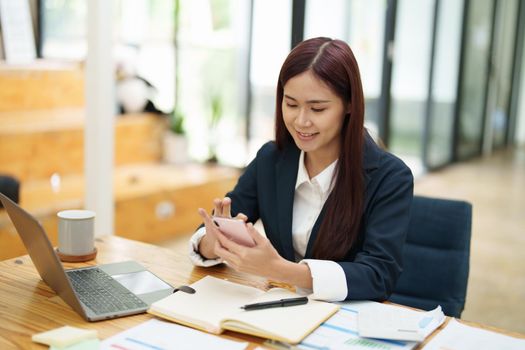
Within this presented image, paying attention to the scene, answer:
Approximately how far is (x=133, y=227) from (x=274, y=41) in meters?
2.07

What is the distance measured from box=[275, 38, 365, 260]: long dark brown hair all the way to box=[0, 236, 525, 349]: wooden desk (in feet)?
0.70

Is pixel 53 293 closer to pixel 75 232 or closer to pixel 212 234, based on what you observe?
pixel 75 232

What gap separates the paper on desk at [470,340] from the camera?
4.33 feet

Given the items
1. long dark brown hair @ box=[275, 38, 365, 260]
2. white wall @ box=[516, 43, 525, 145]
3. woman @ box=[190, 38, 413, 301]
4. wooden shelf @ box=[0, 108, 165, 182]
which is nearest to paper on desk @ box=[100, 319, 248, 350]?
woman @ box=[190, 38, 413, 301]

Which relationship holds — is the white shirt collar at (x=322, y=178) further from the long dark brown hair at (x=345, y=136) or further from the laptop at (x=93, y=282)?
the laptop at (x=93, y=282)

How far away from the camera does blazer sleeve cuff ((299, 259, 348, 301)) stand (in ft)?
4.92

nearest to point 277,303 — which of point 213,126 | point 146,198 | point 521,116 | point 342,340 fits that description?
point 342,340

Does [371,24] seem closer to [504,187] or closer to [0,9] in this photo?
[504,187]

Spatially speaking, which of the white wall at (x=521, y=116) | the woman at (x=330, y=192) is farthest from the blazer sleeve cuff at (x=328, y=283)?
the white wall at (x=521, y=116)

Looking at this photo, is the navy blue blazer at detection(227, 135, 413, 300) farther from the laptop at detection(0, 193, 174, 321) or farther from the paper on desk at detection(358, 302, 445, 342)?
the laptop at detection(0, 193, 174, 321)

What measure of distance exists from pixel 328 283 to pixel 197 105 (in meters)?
4.00

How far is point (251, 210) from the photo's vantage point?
1946 mm

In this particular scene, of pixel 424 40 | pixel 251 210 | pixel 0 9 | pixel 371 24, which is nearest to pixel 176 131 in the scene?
pixel 0 9

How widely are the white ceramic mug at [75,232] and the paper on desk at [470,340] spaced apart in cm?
92
